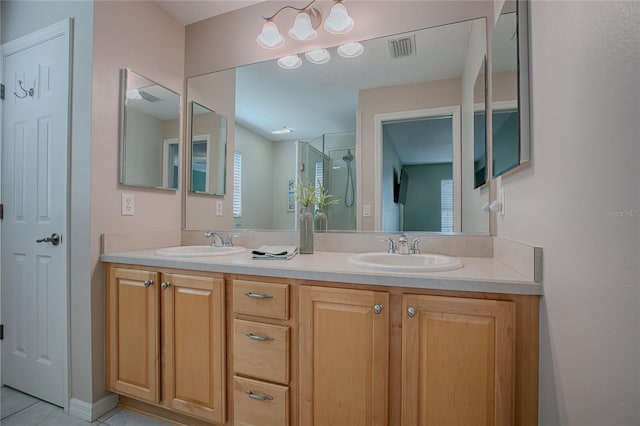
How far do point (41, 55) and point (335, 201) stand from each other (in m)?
1.99

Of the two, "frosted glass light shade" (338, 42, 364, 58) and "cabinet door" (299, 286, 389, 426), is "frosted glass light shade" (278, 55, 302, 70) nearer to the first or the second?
"frosted glass light shade" (338, 42, 364, 58)

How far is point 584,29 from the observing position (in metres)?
0.69

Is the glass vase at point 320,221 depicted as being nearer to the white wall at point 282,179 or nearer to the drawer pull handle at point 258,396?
the white wall at point 282,179

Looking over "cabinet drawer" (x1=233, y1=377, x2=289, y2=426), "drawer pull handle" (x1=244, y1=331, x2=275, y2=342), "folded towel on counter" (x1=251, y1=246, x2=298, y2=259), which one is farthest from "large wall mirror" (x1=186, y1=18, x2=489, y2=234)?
"cabinet drawer" (x1=233, y1=377, x2=289, y2=426)

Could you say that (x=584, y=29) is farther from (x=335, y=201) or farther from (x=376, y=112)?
(x=335, y=201)

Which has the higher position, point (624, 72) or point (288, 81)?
point (288, 81)

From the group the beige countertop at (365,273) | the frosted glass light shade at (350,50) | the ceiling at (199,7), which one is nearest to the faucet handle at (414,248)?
the beige countertop at (365,273)

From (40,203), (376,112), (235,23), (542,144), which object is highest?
(235,23)

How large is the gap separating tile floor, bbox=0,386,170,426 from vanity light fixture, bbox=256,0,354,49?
234 cm

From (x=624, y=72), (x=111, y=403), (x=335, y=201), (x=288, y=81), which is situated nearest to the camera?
(x=624, y=72)

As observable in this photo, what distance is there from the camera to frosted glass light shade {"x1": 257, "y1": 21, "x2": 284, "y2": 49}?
192cm

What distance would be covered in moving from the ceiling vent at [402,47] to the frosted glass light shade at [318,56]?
389 mm

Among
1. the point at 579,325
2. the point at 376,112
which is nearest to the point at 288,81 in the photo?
the point at 376,112

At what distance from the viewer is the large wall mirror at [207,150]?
221 cm
